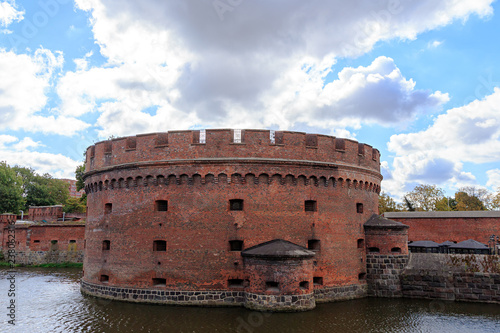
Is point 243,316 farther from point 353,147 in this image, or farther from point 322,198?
point 353,147

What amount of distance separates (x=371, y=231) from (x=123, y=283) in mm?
12642

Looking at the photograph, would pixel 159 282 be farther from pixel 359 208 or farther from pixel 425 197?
pixel 425 197

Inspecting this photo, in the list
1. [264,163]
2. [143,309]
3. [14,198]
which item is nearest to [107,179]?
[143,309]

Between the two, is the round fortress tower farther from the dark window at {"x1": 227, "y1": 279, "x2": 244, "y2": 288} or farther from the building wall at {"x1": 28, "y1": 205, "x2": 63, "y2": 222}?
the building wall at {"x1": 28, "y1": 205, "x2": 63, "y2": 222}

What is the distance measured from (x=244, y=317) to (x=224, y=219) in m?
4.26

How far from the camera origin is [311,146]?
55.3 ft

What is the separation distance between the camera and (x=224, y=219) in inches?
614

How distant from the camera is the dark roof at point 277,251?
1399 centimetres

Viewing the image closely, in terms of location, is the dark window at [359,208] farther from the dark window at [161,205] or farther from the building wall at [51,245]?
the building wall at [51,245]

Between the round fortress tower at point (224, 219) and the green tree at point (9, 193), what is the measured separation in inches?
1551

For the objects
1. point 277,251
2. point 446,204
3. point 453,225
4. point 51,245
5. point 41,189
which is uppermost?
point 41,189

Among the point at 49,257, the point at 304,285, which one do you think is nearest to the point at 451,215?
the point at 304,285

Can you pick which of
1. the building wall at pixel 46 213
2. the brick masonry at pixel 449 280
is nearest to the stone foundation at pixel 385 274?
the brick masonry at pixel 449 280

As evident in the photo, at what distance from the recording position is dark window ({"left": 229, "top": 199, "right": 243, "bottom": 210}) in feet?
52.4
